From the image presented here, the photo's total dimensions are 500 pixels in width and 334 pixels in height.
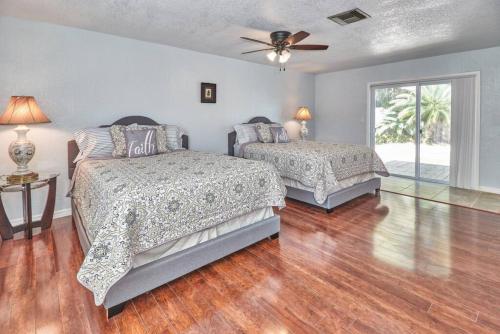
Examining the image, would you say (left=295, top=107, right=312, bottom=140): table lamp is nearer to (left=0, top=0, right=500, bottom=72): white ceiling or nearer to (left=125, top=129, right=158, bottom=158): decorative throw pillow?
(left=0, top=0, right=500, bottom=72): white ceiling

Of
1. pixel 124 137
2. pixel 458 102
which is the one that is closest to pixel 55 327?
pixel 124 137

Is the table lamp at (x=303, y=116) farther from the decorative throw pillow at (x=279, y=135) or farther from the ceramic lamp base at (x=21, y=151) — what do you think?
the ceramic lamp base at (x=21, y=151)

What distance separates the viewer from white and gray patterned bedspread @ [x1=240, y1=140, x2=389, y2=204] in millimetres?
3500

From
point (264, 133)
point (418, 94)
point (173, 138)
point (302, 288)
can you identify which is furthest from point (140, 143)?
point (418, 94)

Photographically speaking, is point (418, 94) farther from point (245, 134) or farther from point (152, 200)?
point (152, 200)

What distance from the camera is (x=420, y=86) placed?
5188 mm

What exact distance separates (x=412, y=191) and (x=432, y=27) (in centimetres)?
255

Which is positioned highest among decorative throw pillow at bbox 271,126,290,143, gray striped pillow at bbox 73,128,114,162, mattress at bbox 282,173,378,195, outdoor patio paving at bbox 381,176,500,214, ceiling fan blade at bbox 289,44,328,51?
ceiling fan blade at bbox 289,44,328,51

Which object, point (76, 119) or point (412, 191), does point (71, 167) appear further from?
point (412, 191)

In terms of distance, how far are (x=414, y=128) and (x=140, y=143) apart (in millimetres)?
5105

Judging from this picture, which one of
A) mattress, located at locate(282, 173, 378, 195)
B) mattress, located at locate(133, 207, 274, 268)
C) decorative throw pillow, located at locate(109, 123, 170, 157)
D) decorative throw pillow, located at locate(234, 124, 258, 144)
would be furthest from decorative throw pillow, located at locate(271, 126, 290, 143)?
mattress, located at locate(133, 207, 274, 268)

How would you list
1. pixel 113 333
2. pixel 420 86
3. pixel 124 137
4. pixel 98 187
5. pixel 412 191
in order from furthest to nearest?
pixel 420 86
pixel 412 191
pixel 124 137
pixel 98 187
pixel 113 333

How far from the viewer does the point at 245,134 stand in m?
4.96

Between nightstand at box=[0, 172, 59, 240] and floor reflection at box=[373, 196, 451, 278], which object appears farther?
nightstand at box=[0, 172, 59, 240]
